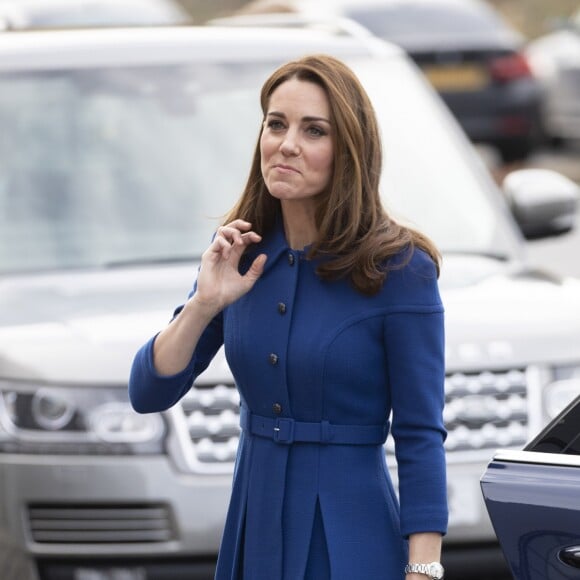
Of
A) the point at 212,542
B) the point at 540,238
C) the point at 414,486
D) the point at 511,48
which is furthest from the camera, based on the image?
the point at 511,48

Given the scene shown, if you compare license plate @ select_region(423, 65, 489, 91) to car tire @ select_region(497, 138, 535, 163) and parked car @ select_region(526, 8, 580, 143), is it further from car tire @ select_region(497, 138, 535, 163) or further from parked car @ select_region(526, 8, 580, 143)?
parked car @ select_region(526, 8, 580, 143)

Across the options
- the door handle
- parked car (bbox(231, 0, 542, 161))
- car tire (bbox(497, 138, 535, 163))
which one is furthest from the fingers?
car tire (bbox(497, 138, 535, 163))

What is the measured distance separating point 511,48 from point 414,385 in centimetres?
1336

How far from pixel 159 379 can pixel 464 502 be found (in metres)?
1.34

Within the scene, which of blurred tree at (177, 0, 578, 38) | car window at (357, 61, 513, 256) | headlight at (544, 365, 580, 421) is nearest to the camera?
headlight at (544, 365, 580, 421)

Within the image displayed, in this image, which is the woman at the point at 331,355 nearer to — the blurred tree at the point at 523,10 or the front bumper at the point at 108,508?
the front bumper at the point at 108,508

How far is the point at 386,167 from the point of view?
5.38 m

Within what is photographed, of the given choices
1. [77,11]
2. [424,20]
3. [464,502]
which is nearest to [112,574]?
[464,502]

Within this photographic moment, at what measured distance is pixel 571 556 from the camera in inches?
104

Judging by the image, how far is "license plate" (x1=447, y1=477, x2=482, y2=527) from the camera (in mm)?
4262

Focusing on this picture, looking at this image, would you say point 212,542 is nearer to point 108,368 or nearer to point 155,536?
point 155,536

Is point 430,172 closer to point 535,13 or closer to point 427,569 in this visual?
point 427,569

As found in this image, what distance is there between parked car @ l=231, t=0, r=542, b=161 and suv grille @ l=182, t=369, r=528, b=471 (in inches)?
451

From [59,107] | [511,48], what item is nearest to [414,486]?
[59,107]
